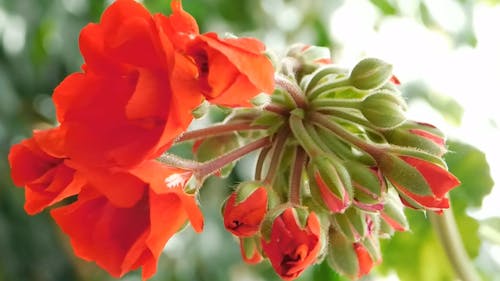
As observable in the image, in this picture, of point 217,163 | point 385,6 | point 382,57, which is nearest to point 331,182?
point 217,163

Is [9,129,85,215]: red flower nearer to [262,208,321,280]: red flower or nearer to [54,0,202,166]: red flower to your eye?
[54,0,202,166]: red flower

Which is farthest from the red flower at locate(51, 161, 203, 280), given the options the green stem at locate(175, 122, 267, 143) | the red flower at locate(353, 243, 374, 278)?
the red flower at locate(353, 243, 374, 278)

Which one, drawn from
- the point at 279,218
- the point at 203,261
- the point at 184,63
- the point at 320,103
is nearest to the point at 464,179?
the point at 320,103

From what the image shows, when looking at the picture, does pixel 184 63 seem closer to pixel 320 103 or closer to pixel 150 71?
pixel 150 71

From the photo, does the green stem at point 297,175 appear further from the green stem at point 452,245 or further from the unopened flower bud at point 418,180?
the green stem at point 452,245

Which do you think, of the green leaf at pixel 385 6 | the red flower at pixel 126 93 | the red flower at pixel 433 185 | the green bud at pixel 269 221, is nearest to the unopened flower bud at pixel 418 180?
the red flower at pixel 433 185

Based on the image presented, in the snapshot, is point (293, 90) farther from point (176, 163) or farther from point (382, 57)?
point (382, 57)
